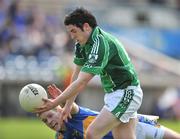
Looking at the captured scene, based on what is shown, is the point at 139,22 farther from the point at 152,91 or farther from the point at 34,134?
the point at 34,134

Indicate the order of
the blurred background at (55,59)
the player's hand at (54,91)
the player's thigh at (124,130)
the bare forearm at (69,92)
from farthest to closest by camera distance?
1. the blurred background at (55,59)
2. the player's thigh at (124,130)
3. the player's hand at (54,91)
4. the bare forearm at (69,92)

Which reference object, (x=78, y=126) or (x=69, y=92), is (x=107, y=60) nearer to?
(x=69, y=92)

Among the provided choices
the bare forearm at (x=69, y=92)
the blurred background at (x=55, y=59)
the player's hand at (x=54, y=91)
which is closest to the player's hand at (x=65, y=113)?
the player's hand at (x=54, y=91)

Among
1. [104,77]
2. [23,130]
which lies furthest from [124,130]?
[23,130]

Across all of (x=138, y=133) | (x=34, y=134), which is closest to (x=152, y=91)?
(x=34, y=134)

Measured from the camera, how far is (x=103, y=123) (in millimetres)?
11023

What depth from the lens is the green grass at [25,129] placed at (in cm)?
1762

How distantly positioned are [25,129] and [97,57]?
797cm

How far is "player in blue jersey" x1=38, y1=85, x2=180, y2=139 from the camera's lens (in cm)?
1136

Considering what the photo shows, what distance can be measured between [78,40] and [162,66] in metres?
14.4

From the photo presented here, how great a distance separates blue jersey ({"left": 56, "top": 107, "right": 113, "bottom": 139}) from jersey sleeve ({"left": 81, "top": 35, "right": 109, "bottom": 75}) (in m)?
0.91

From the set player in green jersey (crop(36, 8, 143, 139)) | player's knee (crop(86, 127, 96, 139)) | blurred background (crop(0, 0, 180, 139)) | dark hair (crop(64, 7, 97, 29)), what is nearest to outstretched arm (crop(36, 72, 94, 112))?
player in green jersey (crop(36, 8, 143, 139))

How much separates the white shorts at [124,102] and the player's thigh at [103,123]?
6 cm

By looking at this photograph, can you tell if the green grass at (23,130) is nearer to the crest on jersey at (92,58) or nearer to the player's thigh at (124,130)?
the player's thigh at (124,130)
